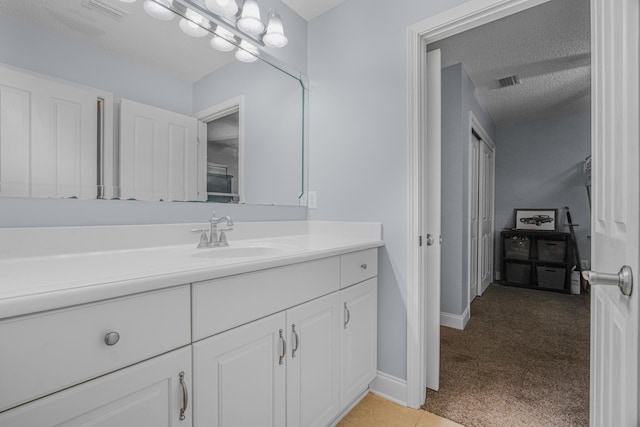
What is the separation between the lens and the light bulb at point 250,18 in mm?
1567

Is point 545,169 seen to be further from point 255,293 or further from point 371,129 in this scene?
point 255,293

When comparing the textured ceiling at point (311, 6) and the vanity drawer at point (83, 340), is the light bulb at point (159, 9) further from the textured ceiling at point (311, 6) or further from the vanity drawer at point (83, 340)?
the vanity drawer at point (83, 340)

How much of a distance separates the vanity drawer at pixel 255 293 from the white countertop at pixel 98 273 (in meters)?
0.04

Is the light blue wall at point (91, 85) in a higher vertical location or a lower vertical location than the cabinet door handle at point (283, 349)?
higher

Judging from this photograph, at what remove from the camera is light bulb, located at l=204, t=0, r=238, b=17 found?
144 centimetres

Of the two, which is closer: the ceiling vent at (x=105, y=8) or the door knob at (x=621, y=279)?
the door knob at (x=621, y=279)

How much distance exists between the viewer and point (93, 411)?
0.67 m

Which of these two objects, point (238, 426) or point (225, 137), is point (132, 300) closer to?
point (238, 426)

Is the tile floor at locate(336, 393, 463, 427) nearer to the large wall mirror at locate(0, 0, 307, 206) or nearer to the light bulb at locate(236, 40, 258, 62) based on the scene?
the large wall mirror at locate(0, 0, 307, 206)

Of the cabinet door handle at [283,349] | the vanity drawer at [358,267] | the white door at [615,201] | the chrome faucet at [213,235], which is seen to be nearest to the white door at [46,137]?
the chrome faucet at [213,235]

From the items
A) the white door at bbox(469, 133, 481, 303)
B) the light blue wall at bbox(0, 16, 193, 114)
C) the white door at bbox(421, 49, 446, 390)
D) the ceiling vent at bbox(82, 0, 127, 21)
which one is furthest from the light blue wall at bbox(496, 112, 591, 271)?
the ceiling vent at bbox(82, 0, 127, 21)

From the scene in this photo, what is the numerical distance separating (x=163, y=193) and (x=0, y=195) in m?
0.50

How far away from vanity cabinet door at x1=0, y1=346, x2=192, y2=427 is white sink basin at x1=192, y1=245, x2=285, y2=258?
1.73ft

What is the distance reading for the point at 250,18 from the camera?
158 cm
